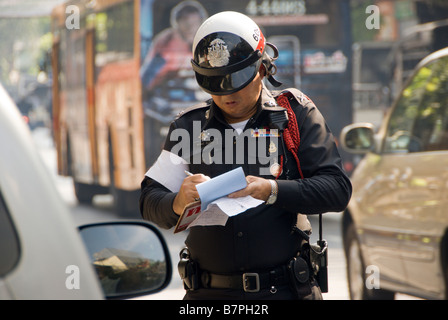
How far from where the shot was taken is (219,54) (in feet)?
9.43

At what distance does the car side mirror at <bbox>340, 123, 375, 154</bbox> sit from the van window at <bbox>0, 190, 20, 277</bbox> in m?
4.43

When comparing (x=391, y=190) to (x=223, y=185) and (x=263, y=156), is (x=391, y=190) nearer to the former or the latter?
(x=263, y=156)

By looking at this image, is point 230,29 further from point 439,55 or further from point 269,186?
point 439,55

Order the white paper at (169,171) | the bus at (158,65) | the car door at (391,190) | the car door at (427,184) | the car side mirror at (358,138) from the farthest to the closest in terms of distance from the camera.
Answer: the bus at (158,65)
the car side mirror at (358,138)
the car door at (391,190)
the car door at (427,184)
the white paper at (169,171)

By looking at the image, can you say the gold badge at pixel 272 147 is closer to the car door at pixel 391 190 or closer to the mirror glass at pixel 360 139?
the car door at pixel 391 190

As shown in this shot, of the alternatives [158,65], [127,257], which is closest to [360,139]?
[127,257]

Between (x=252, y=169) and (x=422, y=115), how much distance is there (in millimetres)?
2989

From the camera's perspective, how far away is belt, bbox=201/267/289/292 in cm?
286

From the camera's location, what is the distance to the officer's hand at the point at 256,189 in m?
2.75

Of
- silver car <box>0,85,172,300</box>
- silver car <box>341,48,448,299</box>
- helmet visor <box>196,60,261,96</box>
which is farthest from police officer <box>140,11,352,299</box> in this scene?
silver car <box>341,48,448,299</box>

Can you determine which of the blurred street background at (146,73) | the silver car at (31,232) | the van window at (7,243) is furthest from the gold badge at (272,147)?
the blurred street background at (146,73)

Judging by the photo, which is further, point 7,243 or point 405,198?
point 405,198

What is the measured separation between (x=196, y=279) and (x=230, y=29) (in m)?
0.82

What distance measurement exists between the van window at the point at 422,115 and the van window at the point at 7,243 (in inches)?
149
